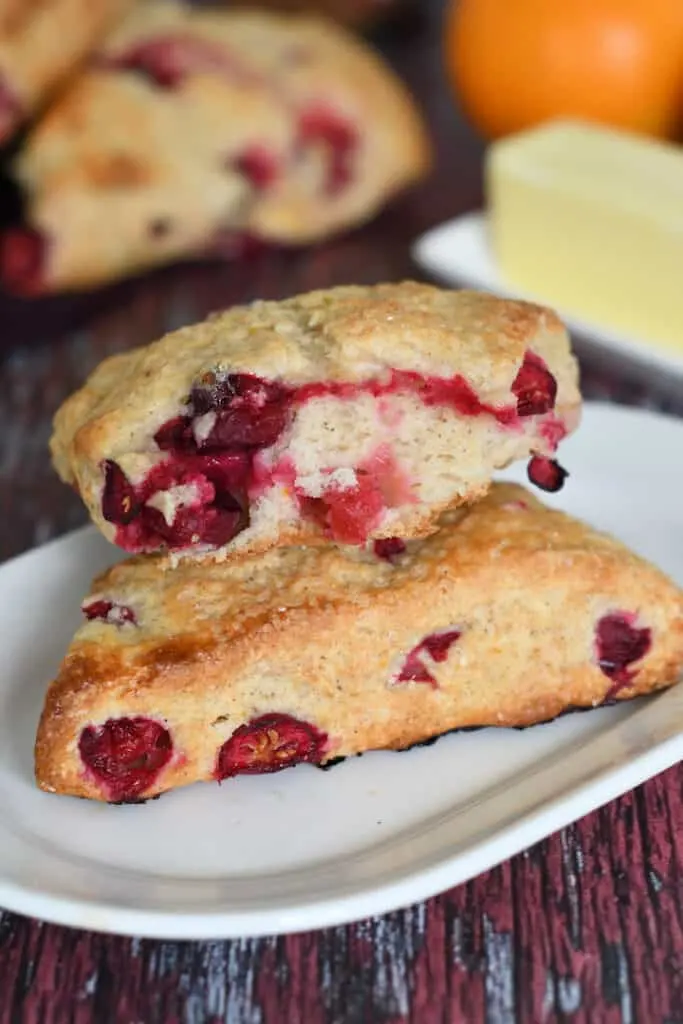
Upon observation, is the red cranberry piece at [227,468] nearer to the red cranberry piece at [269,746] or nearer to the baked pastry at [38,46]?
the red cranberry piece at [269,746]

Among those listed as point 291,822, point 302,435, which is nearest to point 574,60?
point 302,435

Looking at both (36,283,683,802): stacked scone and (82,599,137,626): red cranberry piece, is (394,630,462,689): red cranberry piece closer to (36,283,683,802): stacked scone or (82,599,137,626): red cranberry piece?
(36,283,683,802): stacked scone

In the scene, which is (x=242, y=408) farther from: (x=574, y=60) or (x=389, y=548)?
(x=574, y=60)

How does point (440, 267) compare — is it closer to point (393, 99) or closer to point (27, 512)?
point (393, 99)

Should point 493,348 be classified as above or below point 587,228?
above

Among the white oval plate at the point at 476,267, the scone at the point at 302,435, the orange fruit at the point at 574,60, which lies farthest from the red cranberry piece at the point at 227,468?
the orange fruit at the point at 574,60

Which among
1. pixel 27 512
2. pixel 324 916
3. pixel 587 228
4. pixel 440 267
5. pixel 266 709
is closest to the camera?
pixel 324 916

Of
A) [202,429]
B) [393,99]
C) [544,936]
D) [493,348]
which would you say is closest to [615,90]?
[393,99]
